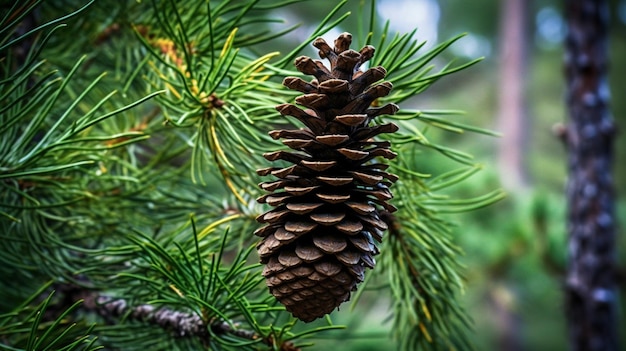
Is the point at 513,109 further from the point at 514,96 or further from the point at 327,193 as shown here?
the point at 327,193

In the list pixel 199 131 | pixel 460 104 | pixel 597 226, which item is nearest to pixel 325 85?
pixel 199 131

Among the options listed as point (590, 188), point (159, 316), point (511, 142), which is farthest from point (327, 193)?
point (511, 142)

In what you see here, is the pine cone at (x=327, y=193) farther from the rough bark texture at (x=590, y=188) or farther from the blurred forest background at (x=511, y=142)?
the blurred forest background at (x=511, y=142)

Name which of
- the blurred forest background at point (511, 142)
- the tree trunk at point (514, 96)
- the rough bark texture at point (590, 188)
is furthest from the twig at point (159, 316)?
the tree trunk at point (514, 96)

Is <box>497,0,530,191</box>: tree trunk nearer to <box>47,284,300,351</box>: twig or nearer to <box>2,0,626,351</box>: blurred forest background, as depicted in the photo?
<box>2,0,626,351</box>: blurred forest background

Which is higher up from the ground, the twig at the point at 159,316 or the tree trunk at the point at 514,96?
the twig at the point at 159,316

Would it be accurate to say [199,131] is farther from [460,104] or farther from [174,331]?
[460,104]
